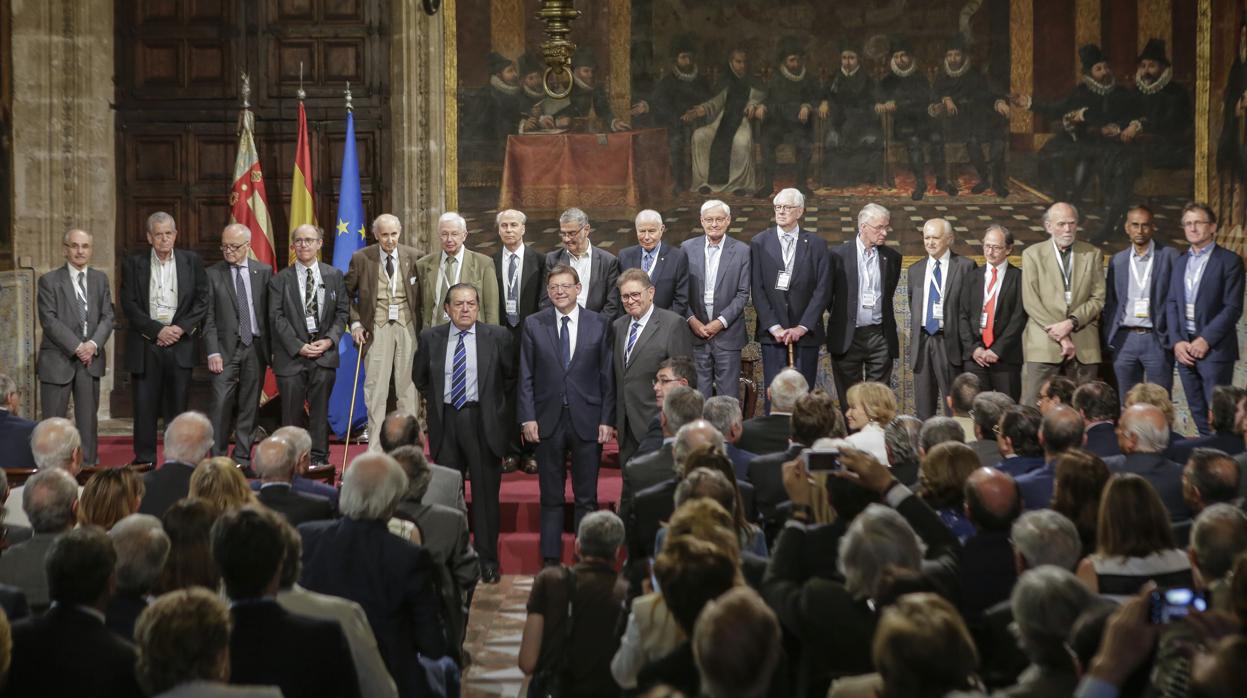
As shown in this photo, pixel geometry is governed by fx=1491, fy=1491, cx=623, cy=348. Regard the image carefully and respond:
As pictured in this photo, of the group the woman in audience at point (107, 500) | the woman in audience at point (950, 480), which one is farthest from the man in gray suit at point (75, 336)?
the woman in audience at point (950, 480)

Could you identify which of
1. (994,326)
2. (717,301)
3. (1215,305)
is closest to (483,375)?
(717,301)

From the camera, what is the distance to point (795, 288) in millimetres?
11156

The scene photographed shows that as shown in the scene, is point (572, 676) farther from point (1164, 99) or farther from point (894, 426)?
point (1164, 99)

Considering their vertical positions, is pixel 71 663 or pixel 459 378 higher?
pixel 459 378

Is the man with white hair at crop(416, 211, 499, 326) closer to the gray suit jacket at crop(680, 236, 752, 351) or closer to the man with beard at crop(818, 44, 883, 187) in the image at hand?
the gray suit jacket at crop(680, 236, 752, 351)

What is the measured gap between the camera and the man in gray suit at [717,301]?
1088 cm

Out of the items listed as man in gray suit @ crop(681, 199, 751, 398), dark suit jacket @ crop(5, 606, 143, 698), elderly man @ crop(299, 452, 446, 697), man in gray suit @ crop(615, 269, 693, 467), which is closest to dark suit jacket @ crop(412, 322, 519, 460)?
man in gray suit @ crop(615, 269, 693, 467)

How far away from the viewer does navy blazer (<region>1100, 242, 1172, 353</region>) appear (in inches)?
436

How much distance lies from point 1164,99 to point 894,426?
7.60 metres

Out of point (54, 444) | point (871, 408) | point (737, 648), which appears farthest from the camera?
point (871, 408)

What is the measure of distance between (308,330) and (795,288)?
3.66m

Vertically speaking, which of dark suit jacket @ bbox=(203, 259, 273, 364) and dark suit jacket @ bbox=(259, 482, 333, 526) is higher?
dark suit jacket @ bbox=(203, 259, 273, 364)

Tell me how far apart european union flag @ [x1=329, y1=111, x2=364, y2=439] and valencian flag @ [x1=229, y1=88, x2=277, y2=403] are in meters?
0.60

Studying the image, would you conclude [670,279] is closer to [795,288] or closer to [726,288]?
[726,288]
